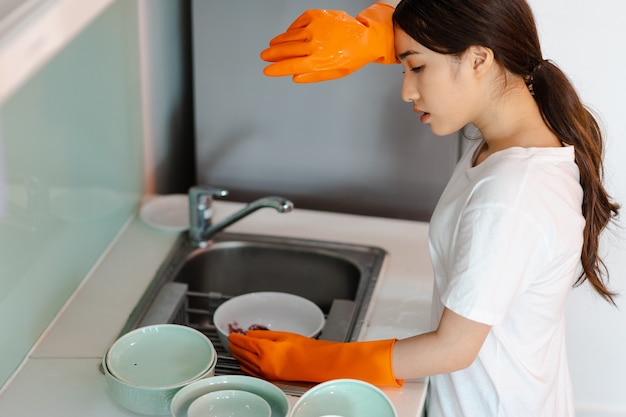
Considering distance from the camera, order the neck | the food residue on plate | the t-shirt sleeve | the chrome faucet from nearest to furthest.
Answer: the t-shirt sleeve
the neck
the food residue on plate
the chrome faucet

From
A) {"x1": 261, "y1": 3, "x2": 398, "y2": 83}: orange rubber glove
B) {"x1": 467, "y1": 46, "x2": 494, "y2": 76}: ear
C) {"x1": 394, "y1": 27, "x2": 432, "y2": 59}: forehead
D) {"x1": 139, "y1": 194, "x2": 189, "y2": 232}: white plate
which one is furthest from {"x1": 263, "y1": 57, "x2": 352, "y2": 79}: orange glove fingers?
{"x1": 139, "y1": 194, "x2": 189, "y2": 232}: white plate

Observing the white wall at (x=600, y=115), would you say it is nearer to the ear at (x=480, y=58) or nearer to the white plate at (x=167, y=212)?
the ear at (x=480, y=58)

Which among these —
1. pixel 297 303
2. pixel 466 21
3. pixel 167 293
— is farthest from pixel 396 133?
pixel 466 21

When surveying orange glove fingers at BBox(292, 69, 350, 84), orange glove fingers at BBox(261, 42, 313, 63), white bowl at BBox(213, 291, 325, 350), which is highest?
orange glove fingers at BBox(261, 42, 313, 63)

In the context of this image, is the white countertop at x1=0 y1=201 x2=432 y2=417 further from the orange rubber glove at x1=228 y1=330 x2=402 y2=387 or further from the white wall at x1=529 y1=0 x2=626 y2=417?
the white wall at x1=529 y1=0 x2=626 y2=417

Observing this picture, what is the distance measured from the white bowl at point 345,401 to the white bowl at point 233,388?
0.12ft

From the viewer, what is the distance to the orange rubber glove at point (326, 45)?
1424 mm

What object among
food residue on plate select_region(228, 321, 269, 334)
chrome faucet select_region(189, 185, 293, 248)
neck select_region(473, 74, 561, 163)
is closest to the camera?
neck select_region(473, 74, 561, 163)

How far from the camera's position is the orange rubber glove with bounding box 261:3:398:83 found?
4.67 feet

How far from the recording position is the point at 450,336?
133cm

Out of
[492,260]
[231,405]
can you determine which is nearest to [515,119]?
[492,260]

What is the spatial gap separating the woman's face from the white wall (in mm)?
480

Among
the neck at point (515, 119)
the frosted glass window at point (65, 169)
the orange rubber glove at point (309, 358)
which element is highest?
the neck at point (515, 119)

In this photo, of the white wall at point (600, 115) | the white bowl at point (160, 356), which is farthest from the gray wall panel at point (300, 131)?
the white bowl at point (160, 356)
